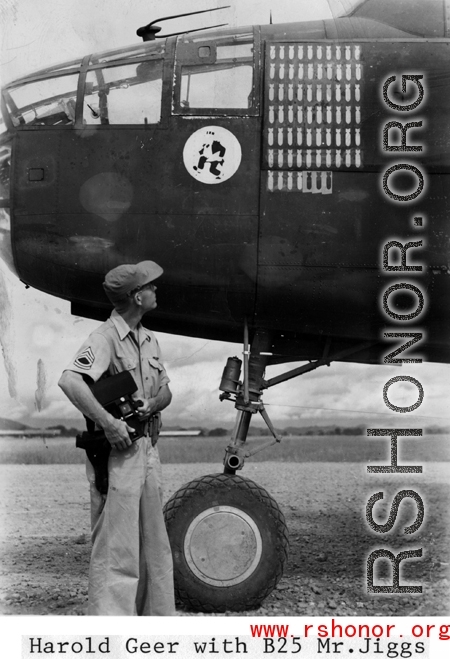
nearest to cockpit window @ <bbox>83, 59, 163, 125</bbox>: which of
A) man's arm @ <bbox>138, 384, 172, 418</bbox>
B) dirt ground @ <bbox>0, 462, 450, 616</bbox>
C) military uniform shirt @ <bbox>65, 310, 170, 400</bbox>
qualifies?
military uniform shirt @ <bbox>65, 310, 170, 400</bbox>

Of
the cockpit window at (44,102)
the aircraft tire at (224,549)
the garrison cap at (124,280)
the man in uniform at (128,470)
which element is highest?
the cockpit window at (44,102)

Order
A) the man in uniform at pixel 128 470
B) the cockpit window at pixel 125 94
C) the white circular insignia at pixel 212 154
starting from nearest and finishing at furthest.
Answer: the man in uniform at pixel 128 470 → the white circular insignia at pixel 212 154 → the cockpit window at pixel 125 94

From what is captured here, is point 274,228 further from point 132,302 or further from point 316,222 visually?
point 132,302

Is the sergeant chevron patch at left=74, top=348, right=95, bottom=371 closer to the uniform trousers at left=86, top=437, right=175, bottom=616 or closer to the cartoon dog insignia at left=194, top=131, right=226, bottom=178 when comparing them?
the uniform trousers at left=86, top=437, right=175, bottom=616

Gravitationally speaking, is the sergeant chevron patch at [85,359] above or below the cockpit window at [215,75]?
below

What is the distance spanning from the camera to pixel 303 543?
7547 mm

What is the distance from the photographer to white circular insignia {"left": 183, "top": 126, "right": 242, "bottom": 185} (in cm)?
508

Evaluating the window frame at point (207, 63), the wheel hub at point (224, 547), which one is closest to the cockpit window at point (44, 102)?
the window frame at point (207, 63)

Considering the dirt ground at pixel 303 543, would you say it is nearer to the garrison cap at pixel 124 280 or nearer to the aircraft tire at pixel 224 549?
the aircraft tire at pixel 224 549

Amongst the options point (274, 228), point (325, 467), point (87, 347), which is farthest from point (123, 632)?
point (325, 467)

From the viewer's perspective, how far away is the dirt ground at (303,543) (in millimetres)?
5379

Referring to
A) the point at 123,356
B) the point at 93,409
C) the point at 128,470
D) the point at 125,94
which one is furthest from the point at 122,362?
the point at 125,94

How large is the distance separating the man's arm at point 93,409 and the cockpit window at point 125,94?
1694mm

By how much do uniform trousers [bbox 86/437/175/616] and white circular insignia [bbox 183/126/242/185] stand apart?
155 centimetres
